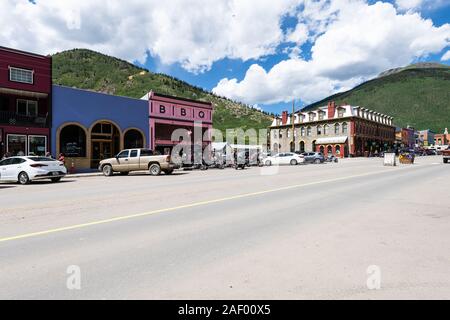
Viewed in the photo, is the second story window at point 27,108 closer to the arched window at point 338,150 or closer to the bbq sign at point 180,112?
the bbq sign at point 180,112

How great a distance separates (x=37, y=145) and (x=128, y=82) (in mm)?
116028

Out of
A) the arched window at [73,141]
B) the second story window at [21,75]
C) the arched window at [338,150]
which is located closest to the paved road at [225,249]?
the arched window at [73,141]

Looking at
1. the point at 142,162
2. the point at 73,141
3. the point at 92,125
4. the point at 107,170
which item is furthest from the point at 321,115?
the point at 107,170

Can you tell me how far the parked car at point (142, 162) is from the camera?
20.5m

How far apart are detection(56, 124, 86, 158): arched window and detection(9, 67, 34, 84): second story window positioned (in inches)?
176

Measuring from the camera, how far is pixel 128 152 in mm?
21219

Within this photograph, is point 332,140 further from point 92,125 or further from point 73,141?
point 73,141

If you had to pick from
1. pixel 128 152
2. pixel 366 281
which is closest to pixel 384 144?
pixel 128 152

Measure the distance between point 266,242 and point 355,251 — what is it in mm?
1367

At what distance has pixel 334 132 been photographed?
68438 millimetres

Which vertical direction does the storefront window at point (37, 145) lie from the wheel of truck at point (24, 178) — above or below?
above

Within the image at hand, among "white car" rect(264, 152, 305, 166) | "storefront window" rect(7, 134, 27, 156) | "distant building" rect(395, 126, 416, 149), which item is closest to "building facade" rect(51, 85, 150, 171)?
"storefront window" rect(7, 134, 27, 156)

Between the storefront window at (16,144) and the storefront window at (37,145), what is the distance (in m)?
0.39
